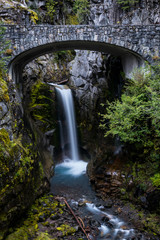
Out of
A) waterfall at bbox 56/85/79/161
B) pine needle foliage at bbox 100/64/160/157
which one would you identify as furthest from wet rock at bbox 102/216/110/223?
waterfall at bbox 56/85/79/161

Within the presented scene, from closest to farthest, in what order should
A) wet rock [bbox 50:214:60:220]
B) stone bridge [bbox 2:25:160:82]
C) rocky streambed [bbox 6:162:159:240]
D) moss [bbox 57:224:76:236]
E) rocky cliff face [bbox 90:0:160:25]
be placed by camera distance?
rocky streambed [bbox 6:162:159:240], moss [bbox 57:224:76:236], wet rock [bbox 50:214:60:220], stone bridge [bbox 2:25:160:82], rocky cliff face [bbox 90:0:160:25]

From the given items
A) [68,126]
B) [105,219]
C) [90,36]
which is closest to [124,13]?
[90,36]

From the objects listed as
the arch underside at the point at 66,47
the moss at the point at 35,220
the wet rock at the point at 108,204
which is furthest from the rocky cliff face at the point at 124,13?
the moss at the point at 35,220

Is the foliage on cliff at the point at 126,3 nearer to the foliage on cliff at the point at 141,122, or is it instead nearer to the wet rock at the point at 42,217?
the foliage on cliff at the point at 141,122

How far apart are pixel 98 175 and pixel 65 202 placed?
2464 mm

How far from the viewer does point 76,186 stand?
1023cm

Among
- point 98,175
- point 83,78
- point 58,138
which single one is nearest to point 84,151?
point 58,138

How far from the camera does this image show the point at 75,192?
9.49 m

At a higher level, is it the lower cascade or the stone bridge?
the stone bridge

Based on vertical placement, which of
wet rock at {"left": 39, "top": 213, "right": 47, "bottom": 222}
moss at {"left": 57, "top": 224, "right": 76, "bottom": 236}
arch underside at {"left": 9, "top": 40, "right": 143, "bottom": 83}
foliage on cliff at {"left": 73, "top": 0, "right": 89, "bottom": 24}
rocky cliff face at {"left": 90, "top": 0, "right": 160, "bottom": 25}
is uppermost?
foliage on cliff at {"left": 73, "top": 0, "right": 89, "bottom": 24}

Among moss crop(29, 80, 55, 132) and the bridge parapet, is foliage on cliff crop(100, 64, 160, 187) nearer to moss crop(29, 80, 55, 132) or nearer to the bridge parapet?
the bridge parapet

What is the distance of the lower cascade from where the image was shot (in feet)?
21.5

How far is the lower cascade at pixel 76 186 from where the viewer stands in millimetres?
6543

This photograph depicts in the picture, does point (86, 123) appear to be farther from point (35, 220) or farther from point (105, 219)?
point (35, 220)
